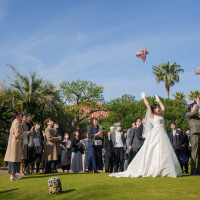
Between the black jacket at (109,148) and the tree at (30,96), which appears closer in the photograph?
the black jacket at (109,148)

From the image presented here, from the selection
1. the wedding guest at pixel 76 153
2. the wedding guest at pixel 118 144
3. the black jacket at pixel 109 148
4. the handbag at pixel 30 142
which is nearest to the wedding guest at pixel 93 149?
the black jacket at pixel 109 148

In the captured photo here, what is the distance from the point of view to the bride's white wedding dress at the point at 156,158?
7805 mm

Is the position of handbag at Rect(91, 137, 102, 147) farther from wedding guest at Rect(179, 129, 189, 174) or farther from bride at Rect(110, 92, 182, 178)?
wedding guest at Rect(179, 129, 189, 174)

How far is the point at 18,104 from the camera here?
74.3 ft

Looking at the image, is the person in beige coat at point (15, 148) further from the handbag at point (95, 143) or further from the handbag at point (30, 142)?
the handbag at point (95, 143)

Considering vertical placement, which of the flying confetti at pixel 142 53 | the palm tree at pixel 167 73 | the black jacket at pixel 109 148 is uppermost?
the palm tree at pixel 167 73

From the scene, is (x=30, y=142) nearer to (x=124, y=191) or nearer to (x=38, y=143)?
(x=38, y=143)

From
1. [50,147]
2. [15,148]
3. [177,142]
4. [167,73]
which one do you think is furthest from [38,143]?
[167,73]

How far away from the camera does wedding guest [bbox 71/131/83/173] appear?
12.2 metres

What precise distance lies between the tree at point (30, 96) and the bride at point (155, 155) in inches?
623

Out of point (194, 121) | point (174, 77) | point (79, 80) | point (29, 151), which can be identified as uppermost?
point (174, 77)

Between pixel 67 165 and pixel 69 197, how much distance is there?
659 centimetres

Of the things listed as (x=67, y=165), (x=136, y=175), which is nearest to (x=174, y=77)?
(x=67, y=165)

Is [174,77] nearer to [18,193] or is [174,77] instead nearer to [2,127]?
[2,127]
